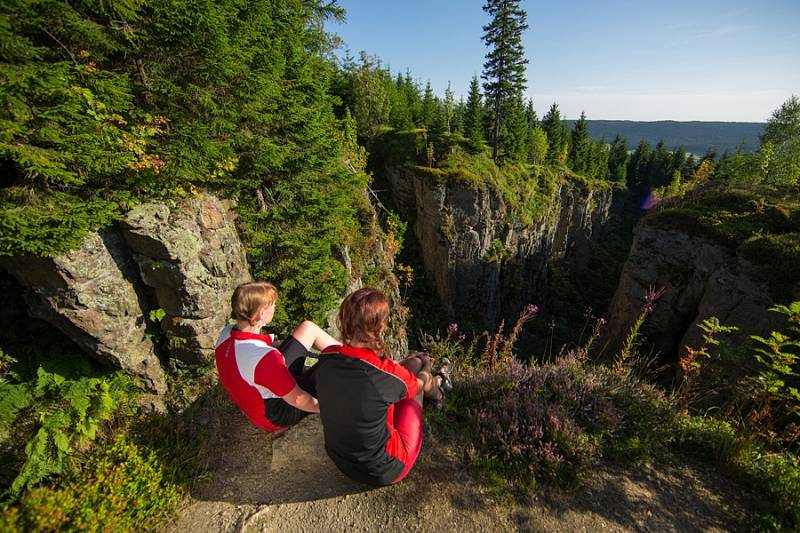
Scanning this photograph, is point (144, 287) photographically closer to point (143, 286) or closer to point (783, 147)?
point (143, 286)

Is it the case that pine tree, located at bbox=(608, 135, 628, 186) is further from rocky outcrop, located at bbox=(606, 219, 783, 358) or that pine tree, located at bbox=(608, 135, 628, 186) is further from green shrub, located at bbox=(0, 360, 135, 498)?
green shrub, located at bbox=(0, 360, 135, 498)

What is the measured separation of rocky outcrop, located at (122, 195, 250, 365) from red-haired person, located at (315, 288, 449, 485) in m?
3.86

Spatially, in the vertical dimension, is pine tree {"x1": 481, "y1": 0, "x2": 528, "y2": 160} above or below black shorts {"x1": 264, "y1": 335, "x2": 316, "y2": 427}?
above

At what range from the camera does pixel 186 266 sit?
17.9ft

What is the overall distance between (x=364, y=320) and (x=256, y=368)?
136 centimetres

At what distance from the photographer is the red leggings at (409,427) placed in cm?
327

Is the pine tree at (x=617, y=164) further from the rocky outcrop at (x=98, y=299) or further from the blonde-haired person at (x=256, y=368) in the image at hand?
the rocky outcrop at (x=98, y=299)

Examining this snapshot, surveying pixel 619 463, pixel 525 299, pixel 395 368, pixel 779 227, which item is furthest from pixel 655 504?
pixel 525 299

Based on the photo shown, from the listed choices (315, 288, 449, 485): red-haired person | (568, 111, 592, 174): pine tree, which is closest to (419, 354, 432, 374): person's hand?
(315, 288, 449, 485): red-haired person

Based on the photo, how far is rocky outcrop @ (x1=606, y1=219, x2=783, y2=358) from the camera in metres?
11.8

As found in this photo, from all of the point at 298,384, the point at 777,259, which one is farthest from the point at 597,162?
the point at 298,384

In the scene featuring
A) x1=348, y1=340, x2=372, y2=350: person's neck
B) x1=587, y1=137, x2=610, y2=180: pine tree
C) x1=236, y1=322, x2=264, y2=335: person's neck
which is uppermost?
x1=587, y1=137, x2=610, y2=180: pine tree

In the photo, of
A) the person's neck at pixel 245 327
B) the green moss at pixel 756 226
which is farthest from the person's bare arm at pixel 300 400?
the green moss at pixel 756 226

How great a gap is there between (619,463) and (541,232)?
33.6 metres
